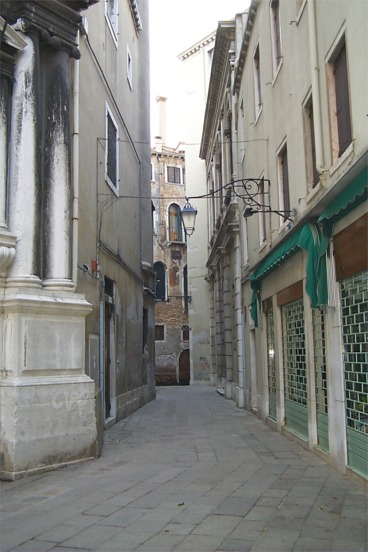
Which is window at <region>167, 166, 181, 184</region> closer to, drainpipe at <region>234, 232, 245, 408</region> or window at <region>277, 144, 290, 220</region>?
drainpipe at <region>234, 232, 245, 408</region>

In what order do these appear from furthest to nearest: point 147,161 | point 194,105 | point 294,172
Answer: point 194,105 < point 147,161 < point 294,172

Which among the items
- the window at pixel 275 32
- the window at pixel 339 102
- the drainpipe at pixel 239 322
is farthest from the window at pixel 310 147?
the drainpipe at pixel 239 322

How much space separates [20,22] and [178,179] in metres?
30.8

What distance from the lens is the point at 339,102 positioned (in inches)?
289

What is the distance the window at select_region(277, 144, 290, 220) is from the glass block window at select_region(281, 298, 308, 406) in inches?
77.1

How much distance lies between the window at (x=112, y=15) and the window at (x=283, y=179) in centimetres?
580

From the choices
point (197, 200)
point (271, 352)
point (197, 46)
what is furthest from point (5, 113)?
point (197, 46)

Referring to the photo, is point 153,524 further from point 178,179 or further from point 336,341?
point 178,179

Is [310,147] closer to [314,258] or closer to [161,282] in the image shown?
[314,258]

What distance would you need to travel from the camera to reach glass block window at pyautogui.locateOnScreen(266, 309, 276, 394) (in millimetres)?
12359

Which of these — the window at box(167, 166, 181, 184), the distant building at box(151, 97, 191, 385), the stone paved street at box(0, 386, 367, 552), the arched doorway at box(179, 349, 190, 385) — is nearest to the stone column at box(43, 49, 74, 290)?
the stone paved street at box(0, 386, 367, 552)

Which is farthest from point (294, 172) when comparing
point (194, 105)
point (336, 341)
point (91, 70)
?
point (194, 105)

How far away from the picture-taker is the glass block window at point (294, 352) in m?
9.63

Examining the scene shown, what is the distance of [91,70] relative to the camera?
1152cm
